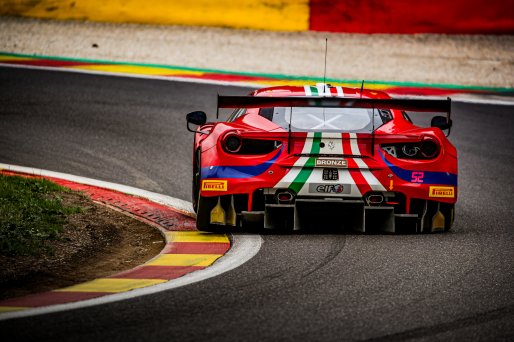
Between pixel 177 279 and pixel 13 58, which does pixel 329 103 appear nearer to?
pixel 177 279

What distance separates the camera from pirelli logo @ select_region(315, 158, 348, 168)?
26.6 ft

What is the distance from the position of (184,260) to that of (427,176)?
2128 millimetres

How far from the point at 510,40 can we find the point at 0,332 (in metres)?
17.3

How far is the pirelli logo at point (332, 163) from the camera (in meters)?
8.09

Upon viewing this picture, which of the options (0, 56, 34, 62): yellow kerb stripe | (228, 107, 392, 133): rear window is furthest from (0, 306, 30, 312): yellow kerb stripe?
(0, 56, 34, 62): yellow kerb stripe

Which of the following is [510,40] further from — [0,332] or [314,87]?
[0,332]

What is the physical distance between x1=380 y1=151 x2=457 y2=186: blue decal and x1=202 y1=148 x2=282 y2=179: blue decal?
0.90 metres

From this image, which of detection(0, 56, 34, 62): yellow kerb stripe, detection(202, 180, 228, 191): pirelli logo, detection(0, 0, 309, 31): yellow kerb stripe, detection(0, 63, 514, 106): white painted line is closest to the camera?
detection(202, 180, 228, 191): pirelli logo

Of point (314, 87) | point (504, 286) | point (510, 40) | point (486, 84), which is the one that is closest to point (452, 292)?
point (504, 286)

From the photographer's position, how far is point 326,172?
26.6 ft

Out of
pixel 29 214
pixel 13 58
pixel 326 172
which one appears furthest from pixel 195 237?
pixel 13 58

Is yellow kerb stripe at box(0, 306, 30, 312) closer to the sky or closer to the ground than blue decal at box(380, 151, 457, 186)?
→ closer to the ground

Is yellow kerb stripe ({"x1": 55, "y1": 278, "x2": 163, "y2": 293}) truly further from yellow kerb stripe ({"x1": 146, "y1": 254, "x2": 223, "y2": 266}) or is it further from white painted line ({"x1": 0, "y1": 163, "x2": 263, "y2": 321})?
yellow kerb stripe ({"x1": 146, "y1": 254, "x2": 223, "y2": 266})

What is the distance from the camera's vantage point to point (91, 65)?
19641mm
